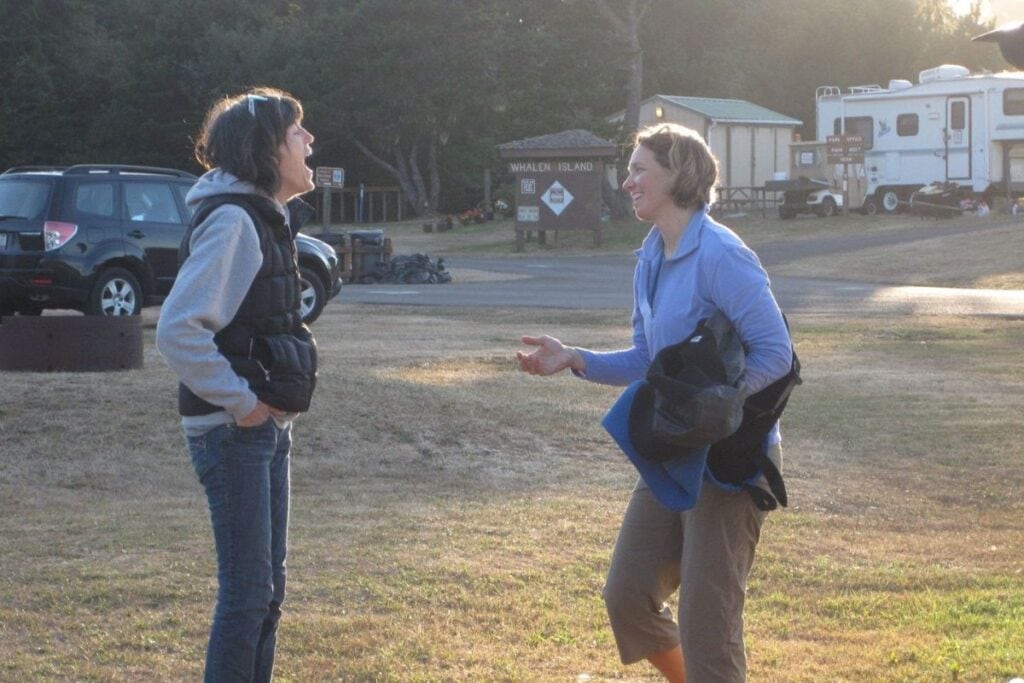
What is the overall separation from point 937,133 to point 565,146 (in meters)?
10.8

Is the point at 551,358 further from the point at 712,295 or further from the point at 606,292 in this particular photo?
the point at 606,292

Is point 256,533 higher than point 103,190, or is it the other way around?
point 103,190

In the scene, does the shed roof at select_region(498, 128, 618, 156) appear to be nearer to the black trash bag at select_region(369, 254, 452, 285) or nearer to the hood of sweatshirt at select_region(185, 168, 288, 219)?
the black trash bag at select_region(369, 254, 452, 285)

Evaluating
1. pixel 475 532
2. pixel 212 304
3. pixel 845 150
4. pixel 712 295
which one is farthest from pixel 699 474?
pixel 845 150

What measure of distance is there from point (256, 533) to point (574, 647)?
6.23 feet

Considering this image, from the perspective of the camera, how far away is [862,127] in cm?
3981

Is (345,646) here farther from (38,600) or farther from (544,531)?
(544,531)

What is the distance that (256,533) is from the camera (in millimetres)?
3963

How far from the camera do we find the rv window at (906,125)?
38.4 metres

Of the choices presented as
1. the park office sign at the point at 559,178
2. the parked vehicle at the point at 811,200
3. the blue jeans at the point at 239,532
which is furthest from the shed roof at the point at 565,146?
the blue jeans at the point at 239,532

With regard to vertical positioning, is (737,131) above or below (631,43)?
below

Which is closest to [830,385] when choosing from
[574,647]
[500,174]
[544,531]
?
[544,531]

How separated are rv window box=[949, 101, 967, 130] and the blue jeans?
35.8 metres

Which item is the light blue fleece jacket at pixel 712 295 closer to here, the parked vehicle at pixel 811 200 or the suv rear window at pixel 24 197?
the suv rear window at pixel 24 197
